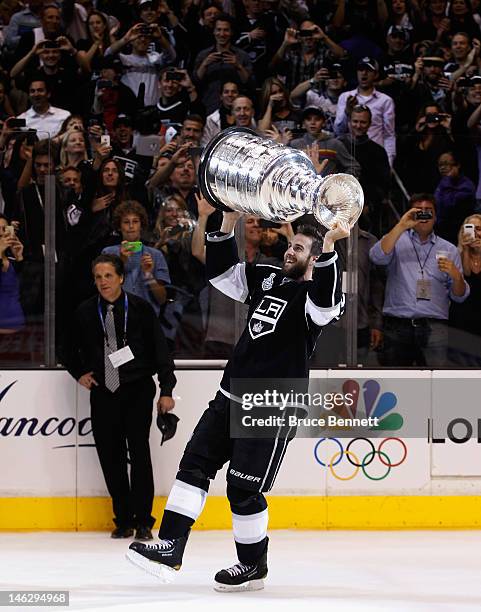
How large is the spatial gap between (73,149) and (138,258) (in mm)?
713

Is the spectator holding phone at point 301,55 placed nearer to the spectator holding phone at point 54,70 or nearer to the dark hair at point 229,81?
the dark hair at point 229,81

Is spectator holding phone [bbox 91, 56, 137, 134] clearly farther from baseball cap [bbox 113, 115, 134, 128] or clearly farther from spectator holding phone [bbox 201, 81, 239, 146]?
spectator holding phone [bbox 201, 81, 239, 146]

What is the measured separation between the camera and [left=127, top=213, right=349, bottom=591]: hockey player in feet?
15.9

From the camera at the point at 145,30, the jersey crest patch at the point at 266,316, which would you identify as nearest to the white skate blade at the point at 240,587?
the jersey crest patch at the point at 266,316

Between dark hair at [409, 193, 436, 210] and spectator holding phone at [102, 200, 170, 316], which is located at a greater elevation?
dark hair at [409, 193, 436, 210]

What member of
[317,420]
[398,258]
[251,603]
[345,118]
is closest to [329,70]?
[345,118]

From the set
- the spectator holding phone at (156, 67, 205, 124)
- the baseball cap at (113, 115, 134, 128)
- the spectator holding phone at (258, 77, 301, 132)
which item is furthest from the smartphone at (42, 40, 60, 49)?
the spectator holding phone at (258, 77, 301, 132)

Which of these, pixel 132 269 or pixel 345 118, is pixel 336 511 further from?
pixel 345 118

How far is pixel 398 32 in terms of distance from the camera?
968 centimetres

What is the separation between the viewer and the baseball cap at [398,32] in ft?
31.7

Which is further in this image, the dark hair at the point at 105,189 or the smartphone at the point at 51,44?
the smartphone at the point at 51,44

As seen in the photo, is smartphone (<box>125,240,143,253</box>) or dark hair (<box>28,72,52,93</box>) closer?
smartphone (<box>125,240,143,253</box>)

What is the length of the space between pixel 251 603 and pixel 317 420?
2.09 m

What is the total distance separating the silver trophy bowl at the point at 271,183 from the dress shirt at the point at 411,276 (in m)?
2.21
